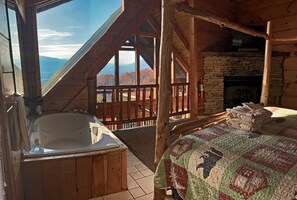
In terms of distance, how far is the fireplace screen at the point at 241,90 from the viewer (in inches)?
191

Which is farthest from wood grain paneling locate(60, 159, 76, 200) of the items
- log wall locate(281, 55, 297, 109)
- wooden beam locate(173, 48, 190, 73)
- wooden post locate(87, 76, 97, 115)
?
log wall locate(281, 55, 297, 109)

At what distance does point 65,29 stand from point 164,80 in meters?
2.80

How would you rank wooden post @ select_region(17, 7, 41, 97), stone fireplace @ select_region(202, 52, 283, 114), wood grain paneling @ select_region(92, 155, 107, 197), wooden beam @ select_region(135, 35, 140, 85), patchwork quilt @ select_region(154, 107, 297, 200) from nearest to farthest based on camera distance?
patchwork quilt @ select_region(154, 107, 297, 200) < wood grain paneling @ select_region(92, 155, 107, 197) < wooden post @ select_region(17, 7, 41, 97) < stone fireplace @ select_region(202, 52, 283, 114) < wooden beam @ select_region(135, 35, 140, 85)

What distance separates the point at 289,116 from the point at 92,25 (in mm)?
3545

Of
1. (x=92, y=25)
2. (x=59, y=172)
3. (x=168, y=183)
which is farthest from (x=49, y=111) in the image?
(x=168, y=183)

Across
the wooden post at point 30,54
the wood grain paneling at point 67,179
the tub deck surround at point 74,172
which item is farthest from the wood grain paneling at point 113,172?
the wooden post at point 30,54

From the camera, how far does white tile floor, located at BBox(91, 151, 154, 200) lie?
2.17 meters

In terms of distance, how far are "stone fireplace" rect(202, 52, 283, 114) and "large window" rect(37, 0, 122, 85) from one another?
2435 millimetres

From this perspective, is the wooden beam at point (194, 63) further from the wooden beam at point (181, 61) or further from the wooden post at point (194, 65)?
the wooden beam at point (181, 61)

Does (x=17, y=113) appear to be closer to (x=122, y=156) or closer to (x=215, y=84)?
(x=122, y=156)

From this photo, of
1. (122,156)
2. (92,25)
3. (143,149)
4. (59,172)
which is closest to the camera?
(59,172)

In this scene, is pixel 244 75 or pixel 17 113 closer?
pixel 17 113

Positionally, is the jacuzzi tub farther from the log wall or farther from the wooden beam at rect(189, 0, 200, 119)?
the log wall

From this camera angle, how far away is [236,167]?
4.20 feet
